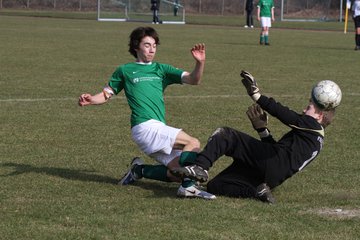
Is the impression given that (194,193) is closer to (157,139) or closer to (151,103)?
(157,139)

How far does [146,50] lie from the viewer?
7637 mm

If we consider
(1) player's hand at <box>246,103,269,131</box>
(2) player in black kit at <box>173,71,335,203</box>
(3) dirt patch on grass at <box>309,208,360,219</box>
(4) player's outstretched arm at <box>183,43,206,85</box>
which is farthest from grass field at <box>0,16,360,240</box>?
(4) player's outstretched arm at <box>183,43,206,85</box>

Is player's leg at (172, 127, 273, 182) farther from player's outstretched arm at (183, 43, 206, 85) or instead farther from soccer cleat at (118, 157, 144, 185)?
soccer cleat at (118, 157, 144, 185)

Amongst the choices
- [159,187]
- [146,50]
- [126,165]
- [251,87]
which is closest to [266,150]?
[251,87]

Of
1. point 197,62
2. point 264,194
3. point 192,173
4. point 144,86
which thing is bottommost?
point 264,194

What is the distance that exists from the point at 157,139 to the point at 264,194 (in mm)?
1084

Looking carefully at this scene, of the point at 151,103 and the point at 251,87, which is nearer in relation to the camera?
the point at 251,87

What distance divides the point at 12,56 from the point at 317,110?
623 inches

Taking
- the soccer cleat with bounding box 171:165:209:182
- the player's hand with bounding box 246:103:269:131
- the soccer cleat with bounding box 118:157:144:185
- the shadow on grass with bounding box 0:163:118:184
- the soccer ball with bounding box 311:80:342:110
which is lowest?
the shadow on grass with bounding box 0:163:118:184

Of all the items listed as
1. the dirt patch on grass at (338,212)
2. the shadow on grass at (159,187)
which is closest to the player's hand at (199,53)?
the shadow on grass at (159,187)

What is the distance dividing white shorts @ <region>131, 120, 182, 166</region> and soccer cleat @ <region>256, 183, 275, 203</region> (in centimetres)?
86

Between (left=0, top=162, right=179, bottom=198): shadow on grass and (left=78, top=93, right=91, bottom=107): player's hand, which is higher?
(left=78, top=93, right=91, bottom=107): player's hand

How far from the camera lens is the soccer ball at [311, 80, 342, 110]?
701cm

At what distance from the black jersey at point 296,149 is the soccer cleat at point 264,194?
0.13 metres
